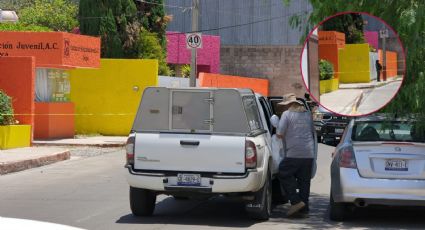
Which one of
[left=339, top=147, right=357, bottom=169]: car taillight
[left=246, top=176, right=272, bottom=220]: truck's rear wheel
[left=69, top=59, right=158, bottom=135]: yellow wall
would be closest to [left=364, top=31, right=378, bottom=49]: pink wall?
[left=339, top=147, right=357, bottom=169]: car taillight

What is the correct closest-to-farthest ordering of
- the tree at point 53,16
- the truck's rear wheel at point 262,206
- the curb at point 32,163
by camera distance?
the truck's rear wheel at point 262,206
the curb at point 32,163
the tree at point 53,16

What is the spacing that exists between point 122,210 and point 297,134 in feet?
9.31

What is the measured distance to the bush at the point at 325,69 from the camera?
9438 millimetres

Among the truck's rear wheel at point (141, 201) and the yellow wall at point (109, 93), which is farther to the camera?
the yellow wall at point (109, 93)

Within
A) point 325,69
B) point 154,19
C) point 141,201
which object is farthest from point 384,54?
point 154,19

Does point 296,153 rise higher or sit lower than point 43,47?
lower

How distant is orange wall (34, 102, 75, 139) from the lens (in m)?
25.9

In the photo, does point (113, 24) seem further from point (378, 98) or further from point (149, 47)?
point (378, 98)

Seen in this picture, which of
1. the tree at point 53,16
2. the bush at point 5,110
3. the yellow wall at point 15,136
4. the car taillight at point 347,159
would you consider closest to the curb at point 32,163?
the yellow wall at point 15,136

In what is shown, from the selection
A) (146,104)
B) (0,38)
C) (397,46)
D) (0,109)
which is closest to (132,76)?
(0,38)

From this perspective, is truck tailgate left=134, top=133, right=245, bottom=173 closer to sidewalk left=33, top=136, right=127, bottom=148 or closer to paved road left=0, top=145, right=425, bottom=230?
paved road left=0, top=145, right=425, bottom=230

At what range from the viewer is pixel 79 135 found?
28.5 metres

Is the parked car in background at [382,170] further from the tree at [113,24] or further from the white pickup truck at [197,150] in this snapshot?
the tree at [113,24]

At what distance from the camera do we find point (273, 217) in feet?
36.7
